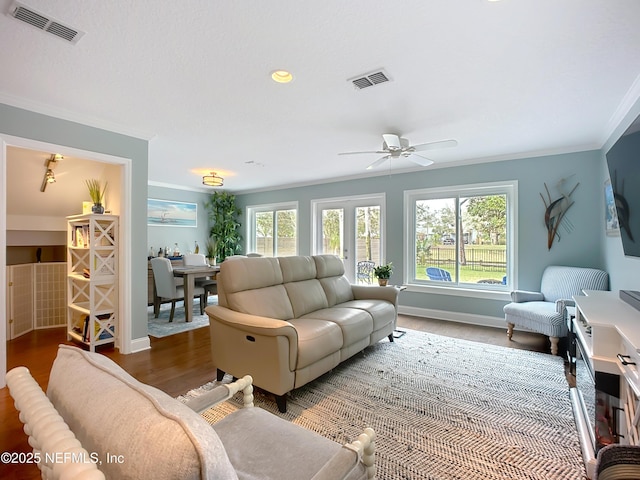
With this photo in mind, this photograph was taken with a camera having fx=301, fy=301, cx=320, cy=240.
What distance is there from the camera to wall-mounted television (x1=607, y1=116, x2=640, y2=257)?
1.73 m

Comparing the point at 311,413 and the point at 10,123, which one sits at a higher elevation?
the point at 10,123

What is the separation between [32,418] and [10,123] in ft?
9.91

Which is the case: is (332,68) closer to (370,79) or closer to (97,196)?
(370,79)

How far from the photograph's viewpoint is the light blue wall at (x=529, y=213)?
367 cm

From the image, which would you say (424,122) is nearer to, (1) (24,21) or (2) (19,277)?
(1) (24,21)

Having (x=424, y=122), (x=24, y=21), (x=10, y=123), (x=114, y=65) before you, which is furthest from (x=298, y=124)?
(x=10, y=123)

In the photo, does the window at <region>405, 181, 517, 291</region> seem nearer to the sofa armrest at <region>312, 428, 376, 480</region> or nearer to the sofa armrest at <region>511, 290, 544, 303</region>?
the sofa armrest at <region>511, 290, 544, 303</region>

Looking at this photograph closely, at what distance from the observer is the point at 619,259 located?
2924mm

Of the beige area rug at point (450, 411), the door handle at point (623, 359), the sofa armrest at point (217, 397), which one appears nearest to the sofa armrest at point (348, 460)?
the sofa armrest at point (217, 397)

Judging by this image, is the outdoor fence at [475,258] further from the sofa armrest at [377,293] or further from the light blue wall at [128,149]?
the light blue wall at [128,149]

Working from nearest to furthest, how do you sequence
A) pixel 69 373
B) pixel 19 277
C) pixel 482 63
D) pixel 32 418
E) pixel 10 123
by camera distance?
pixel 32 418 < pixel 69 373 < pixel 482 63 < pixel 10 123 < pixel 19 277

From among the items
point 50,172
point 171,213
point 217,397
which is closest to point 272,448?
point 217,397

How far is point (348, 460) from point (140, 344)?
3.22 m

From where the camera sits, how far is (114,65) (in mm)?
2057
